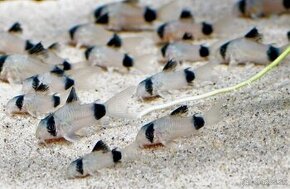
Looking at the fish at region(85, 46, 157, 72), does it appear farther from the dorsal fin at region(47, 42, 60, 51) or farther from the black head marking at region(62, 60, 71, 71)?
the dorsal fin at region(47, 42, 60, 51)

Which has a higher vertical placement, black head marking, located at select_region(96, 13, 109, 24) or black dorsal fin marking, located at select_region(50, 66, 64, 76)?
black dorsal fin marking, located at select_region(50, 66, 64, 76)

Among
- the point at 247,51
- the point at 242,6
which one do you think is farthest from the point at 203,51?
the point at 242,6

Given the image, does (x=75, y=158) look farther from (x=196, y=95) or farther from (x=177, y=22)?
(x=177, y=22)

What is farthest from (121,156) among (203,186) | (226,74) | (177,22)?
(177,22)

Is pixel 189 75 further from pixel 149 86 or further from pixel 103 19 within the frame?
pixel 103 19

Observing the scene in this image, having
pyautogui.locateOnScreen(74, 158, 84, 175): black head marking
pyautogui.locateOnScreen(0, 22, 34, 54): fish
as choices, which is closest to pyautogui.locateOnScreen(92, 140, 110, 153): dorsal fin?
pyautogui.locateOnScreen(74, 158, 84, 175): black head marking

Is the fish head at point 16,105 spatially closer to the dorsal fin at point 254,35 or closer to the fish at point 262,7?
the dorsal fin at point 254,35
